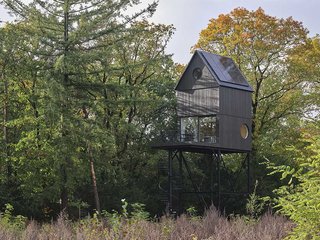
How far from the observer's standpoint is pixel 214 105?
27.0m

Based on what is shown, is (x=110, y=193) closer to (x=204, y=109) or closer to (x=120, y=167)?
(x=120, y=167)

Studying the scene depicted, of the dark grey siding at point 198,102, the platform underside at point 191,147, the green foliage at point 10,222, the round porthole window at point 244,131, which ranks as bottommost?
the green foliage at point 10,222

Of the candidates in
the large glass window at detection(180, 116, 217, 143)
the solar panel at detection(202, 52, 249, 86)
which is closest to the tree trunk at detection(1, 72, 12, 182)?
the large glass window at detection(180, 116, 217, 143)

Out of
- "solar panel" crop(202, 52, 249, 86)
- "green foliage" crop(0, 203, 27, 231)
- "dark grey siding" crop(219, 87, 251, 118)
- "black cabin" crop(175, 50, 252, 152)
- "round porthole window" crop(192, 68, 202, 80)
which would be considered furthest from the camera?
"round porthole window" crop(192, 68, 202, 80)

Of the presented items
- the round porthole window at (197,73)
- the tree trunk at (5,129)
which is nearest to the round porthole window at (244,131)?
the round porthole window at (197,73)

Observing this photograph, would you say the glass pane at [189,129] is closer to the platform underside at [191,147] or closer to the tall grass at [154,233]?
the platform underside at [191,147]

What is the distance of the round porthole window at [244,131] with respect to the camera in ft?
92.4

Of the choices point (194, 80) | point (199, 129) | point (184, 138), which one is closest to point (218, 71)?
point (194, 80)

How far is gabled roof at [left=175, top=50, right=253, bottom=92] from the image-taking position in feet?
90.5

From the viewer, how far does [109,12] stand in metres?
24.1

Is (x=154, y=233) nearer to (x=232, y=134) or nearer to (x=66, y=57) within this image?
(x=66, y=57)

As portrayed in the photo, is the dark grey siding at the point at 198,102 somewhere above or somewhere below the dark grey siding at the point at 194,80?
below

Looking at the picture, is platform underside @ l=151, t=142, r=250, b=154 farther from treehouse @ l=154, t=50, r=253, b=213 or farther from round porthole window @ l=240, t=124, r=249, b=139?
round porthole window @ l=240, t=124, r=249, b=139

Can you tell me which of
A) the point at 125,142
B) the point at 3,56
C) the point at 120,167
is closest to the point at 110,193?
the point at 120,167
